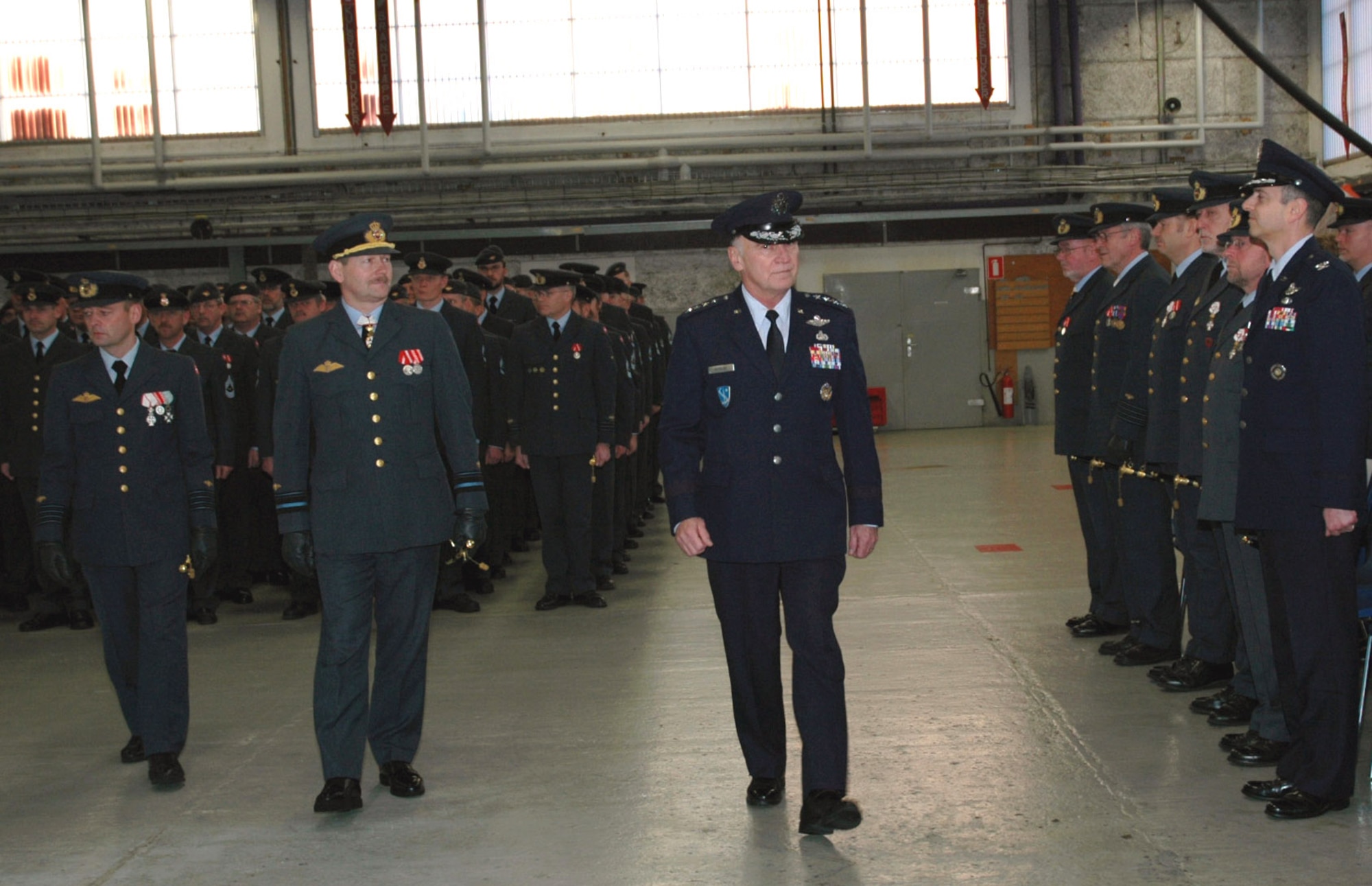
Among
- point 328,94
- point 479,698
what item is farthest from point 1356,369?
point 328,94

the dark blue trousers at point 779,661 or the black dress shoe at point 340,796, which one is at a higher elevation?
the dark blue trousers at point 779,661

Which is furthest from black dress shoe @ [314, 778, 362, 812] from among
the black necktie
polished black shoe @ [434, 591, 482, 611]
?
polished black shoe @ [434, 591, 482, 611]

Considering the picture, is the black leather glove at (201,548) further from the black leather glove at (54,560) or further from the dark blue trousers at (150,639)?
the black leather glove at (54,560)

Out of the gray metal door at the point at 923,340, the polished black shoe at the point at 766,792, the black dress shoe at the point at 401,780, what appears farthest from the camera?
the gray metal door at the point at 923,340

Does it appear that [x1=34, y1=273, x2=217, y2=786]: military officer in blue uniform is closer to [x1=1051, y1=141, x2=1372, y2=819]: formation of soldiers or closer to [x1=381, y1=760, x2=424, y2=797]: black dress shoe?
[x1=381, y1=760, x2=424, y2=797]: black dress shoe

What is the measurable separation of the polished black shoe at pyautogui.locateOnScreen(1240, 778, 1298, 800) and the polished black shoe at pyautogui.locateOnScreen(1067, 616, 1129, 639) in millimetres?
2213

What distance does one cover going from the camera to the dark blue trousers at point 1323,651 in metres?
3.71

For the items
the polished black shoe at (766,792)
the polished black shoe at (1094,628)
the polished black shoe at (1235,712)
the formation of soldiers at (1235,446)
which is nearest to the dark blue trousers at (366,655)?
the polished black shoe at (766,792)

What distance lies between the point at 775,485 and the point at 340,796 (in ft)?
5.47

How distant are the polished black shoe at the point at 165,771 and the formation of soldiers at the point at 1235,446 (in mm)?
3374

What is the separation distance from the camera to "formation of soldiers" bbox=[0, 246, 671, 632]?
24.7 ft

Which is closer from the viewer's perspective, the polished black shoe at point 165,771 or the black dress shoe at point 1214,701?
the polished black shoe at point 165,771

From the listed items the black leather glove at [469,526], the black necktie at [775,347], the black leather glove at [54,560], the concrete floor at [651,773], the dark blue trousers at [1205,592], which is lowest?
the concrete floor at [651,773]

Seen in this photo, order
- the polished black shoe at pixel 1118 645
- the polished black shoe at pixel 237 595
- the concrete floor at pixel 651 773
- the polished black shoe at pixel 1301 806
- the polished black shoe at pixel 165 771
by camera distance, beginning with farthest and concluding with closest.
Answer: the polished black shoe at pixel 237 595 → the polished black shoe at pixel 1118 645 → the polished black shoe at pixel 165 771 → the polished black shoe at pixel 1301 806 → the concrete floor at pixel 651 773
